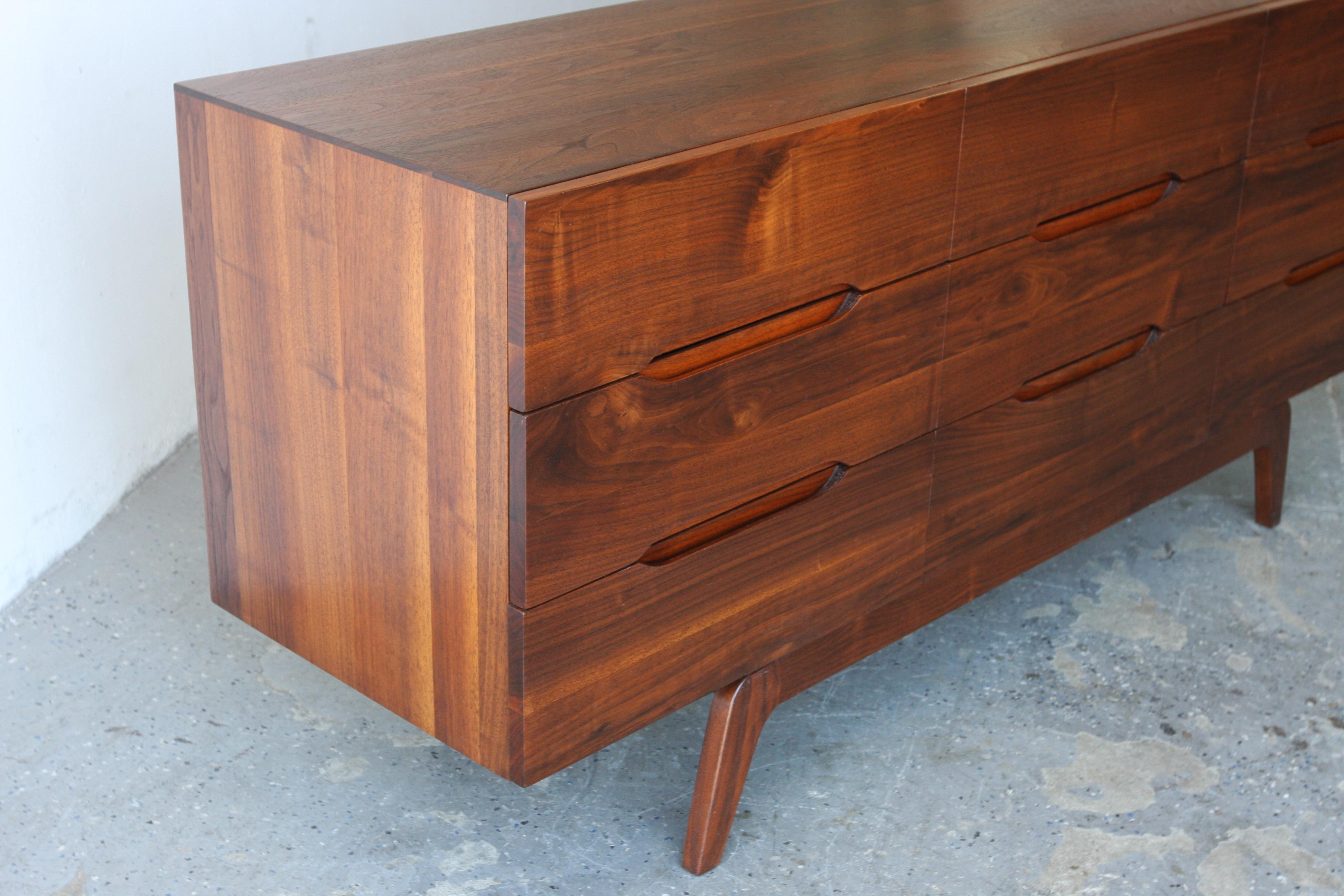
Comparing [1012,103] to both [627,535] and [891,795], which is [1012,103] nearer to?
[627,535]

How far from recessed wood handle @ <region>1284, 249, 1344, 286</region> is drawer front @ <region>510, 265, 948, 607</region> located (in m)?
0.73

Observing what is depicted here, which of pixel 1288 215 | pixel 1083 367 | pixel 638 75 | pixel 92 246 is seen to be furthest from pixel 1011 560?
pixel 92 246

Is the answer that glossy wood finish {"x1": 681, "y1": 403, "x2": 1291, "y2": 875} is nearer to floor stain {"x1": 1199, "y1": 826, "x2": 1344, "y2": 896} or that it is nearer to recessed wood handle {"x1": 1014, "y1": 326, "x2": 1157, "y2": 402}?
recessed wood handle {"x1": 1014, "y1": 326, "x2": 1157, "y2": 402}

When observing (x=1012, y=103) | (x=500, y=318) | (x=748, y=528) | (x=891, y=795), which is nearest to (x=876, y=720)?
(x=891, y=795)

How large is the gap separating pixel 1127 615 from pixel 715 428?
3.12ft

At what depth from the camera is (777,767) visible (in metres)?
1.58

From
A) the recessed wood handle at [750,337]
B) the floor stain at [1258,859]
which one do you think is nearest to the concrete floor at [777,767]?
the floor stain at [1258,859]

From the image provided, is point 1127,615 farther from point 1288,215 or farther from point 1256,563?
point 1288,215

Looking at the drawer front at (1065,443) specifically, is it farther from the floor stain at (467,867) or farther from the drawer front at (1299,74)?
the floor stain at (467,867)

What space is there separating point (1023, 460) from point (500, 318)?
0.74m

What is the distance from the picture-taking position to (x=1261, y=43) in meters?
1.57

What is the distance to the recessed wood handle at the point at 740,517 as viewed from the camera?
1206 millimetres

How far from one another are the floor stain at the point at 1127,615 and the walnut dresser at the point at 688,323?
0.27 meters

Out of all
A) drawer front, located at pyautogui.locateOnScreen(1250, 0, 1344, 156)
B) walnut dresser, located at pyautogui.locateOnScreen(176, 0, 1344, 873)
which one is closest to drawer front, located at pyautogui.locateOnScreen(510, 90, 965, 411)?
walnut dresser, located at pyautogui.locateOnScreen(176, 0, 1344, 873)
